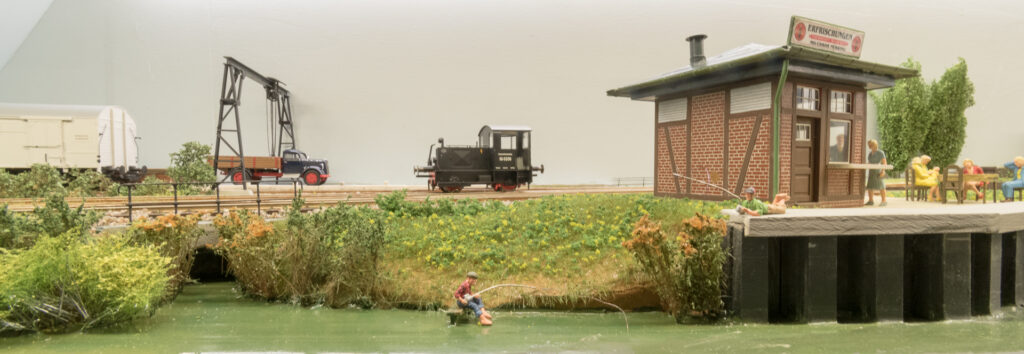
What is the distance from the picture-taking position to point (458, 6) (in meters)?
12.3

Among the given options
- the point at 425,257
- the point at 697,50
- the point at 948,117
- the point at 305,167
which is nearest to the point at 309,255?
the point at 425,257

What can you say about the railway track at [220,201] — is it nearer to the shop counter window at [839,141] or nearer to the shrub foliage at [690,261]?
the shrub foliage at [690,261]

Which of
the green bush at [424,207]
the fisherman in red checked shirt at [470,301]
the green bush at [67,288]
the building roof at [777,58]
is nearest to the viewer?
the green bush at [67,288]

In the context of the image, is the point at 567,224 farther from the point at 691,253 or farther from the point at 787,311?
the point at 787,311

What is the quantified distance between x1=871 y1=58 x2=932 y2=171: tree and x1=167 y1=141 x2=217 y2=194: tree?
23654 mm

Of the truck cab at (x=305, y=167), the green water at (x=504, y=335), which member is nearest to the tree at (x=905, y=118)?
the green water at (x=504, y=335)

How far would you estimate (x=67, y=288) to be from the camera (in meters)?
5.55

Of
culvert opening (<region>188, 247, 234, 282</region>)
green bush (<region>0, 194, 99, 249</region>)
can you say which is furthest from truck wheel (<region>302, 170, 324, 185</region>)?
green bush (<region>0, 194, 99, 249</region>)

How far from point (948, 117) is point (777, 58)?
46.7 feet

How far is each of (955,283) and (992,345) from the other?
127 centimetres

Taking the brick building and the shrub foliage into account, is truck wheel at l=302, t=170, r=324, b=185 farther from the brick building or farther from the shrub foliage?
the shrub foliage

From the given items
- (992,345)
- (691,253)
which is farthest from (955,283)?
(691,253)

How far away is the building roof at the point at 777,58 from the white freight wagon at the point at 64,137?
15028 mm

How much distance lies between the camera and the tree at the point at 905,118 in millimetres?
16266
